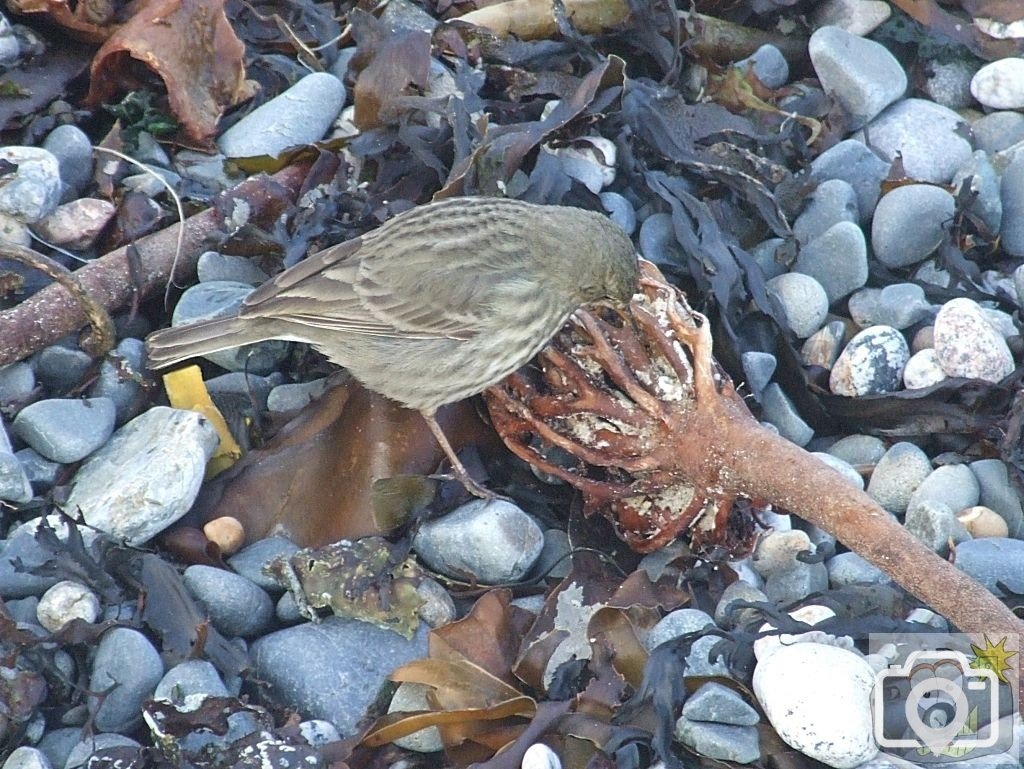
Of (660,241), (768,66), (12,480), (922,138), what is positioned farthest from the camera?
(768,66)

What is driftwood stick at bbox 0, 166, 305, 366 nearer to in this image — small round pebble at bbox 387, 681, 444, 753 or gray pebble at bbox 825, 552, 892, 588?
small round pebble at bbox 387, 681, 444, 753

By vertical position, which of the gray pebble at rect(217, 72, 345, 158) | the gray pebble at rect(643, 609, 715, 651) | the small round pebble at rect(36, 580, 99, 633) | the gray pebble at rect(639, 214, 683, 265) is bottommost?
the gray pebble at rect(643, 609, 715, 651)

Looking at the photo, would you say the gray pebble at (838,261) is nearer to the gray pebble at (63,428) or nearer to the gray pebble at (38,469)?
the gray pebble at (63,428)

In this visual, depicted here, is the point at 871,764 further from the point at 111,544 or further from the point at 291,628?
the point at 111,544

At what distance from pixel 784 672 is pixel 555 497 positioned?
4.13ft

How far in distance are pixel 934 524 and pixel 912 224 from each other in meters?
1.40

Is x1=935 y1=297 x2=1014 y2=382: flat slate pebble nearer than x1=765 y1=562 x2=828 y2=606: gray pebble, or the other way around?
x1=765 y1=562 x2=828 y2=606: gray pebble

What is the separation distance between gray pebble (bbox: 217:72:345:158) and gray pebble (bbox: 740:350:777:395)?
186 cm

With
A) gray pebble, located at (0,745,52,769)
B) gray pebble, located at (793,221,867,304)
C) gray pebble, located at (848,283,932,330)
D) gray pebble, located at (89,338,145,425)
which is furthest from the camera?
gray pebble, located at (793,221,867,304)

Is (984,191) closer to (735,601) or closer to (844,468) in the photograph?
(844,468)

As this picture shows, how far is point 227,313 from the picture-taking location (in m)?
4.43

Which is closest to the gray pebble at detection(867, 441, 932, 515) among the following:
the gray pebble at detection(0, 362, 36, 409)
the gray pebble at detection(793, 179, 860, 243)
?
the gray pebble at detection(793, 179, 860, 243)

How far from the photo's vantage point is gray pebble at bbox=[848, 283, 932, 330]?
463 centimetres

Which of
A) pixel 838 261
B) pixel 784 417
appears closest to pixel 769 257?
pixel 838 261
